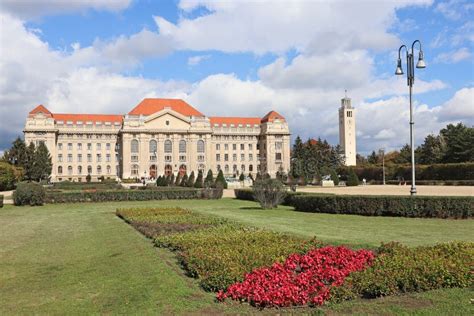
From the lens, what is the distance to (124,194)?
1406 inches

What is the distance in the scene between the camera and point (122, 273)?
29.6ft

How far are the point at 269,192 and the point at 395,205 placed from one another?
24.9 ft

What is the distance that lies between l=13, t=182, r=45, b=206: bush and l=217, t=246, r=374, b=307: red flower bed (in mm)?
27415

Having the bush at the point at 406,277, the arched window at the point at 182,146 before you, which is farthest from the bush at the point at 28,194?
the arched window at the point at 182,146

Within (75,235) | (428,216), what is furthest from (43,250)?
(428,216)

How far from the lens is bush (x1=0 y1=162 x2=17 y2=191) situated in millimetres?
51625

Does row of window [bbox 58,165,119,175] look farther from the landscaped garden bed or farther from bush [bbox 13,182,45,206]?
the landscaped garden bed

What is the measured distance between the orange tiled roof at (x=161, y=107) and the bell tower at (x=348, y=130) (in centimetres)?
4997

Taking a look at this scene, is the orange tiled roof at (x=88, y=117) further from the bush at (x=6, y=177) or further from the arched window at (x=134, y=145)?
the bush at (x=6, y=177)

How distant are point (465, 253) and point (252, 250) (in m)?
3.89

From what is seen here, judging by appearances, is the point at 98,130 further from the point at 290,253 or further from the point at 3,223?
the point at 290,253

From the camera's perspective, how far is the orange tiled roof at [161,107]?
339ft

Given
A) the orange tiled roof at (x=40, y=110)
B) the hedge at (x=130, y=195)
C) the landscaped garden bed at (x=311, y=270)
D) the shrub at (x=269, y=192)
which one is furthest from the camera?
the orange tiled roof at (x=40, y=110)

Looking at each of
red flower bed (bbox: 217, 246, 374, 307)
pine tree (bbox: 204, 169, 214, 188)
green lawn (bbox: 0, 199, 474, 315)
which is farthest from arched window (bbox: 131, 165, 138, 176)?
red flower bed (bbox: 217, 246, 374, 307)
